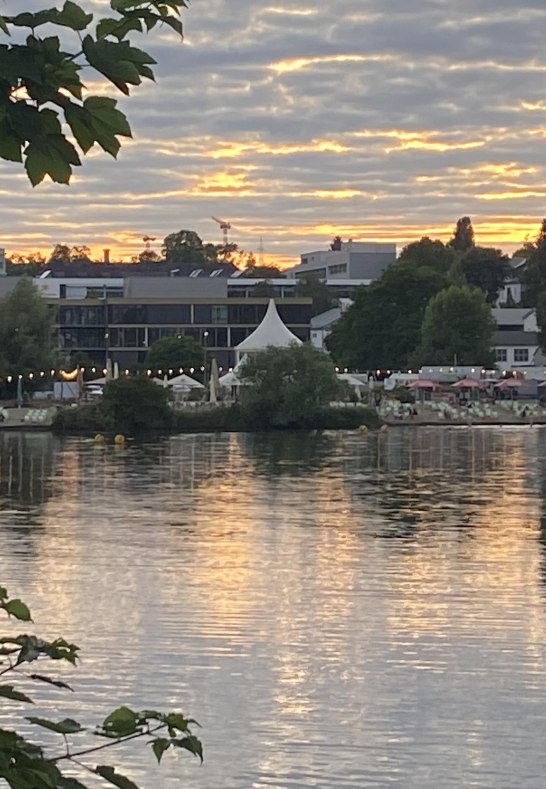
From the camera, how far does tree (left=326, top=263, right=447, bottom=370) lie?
89.8 m

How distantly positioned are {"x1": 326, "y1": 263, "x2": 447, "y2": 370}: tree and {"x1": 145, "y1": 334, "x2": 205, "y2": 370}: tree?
11070mm

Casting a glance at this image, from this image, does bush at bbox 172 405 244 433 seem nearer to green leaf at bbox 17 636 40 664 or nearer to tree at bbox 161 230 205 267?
green leaf at bbox 17 636 40 664

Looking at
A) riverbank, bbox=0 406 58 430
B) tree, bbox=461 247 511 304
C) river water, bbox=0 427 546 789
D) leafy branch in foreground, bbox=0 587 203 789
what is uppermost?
tree, bbox=461 247 511 304

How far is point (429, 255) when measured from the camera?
119 meters

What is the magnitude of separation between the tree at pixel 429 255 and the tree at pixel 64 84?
113499 mm

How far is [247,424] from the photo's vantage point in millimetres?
61375

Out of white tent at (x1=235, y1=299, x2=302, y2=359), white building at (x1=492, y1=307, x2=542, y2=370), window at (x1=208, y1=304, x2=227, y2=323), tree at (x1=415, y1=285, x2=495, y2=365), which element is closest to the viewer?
white tent at (x1=235, y1=299, x2=302, y2=359)

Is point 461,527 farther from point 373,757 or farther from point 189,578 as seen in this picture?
point 373,757

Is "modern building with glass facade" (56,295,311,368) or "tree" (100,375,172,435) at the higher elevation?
"modern building with glass facade" (56,295,311,368)

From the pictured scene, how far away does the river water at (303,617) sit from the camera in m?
12.5

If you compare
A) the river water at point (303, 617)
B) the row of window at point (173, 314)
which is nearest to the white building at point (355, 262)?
the row of window at point (173, 314)

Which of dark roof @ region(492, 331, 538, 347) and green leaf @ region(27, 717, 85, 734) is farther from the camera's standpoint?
dark roof @ region(492, 331, 538, 347)

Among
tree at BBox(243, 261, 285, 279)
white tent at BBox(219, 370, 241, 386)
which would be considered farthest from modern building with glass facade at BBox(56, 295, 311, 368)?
tree at BBox(243, 261, 285, 279)

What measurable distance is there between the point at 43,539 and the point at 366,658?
1173 cm
